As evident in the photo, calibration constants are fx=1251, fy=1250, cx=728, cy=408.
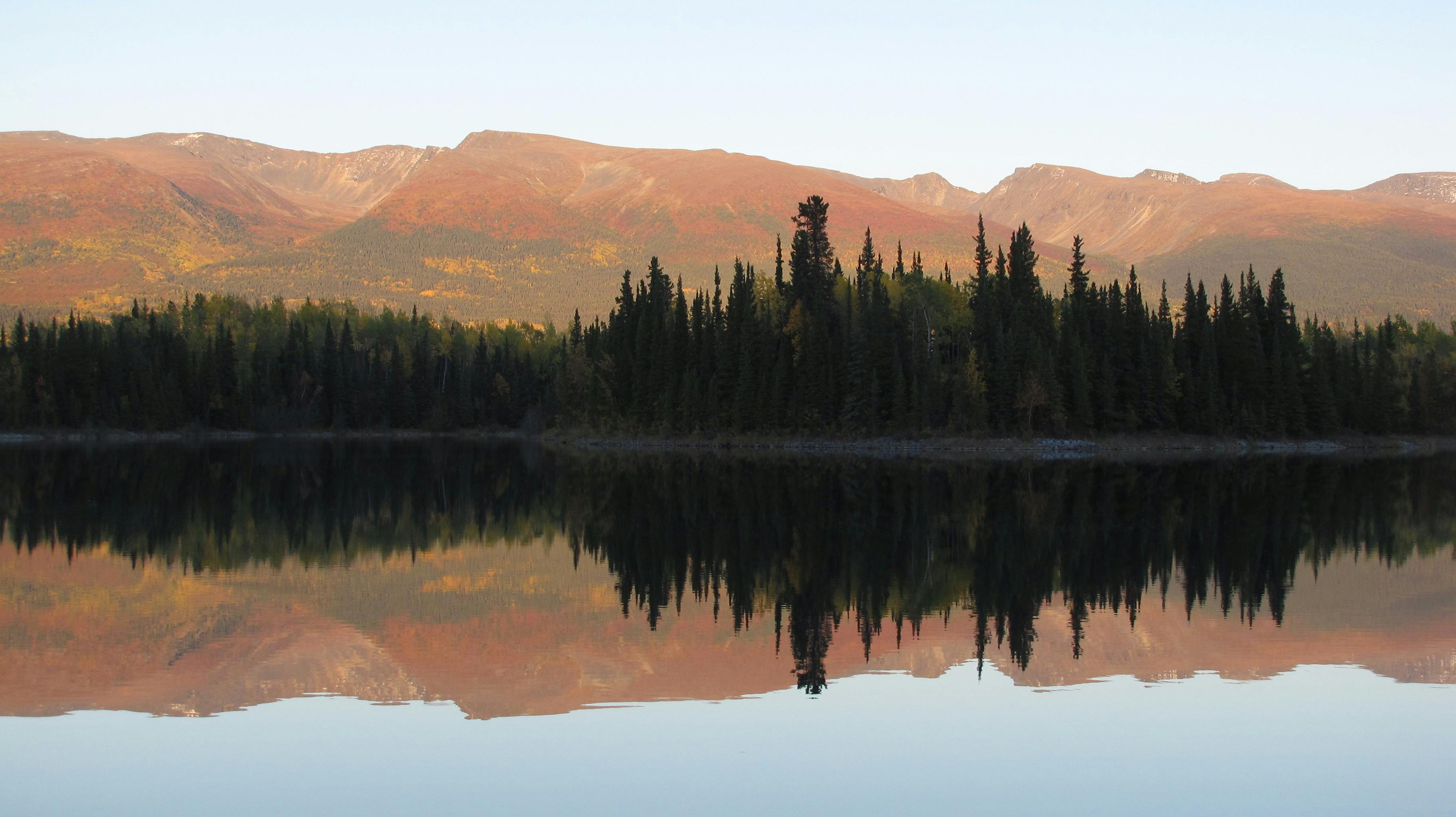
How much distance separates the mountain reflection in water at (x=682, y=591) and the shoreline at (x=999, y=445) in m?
45.3

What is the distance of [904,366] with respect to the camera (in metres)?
108

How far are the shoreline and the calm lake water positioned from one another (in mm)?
56041

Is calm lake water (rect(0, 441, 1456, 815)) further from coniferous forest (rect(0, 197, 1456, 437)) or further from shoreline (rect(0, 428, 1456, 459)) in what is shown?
coniferous forest (rect(0, 197, 1456, 437))

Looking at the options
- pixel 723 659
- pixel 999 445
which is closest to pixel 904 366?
pixel 999 445

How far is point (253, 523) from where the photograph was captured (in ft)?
139

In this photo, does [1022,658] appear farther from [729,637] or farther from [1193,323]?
[1193,323]

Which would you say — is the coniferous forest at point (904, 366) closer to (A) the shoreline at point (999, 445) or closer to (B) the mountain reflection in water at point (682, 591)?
(A) the shoreline at point (999, 445)

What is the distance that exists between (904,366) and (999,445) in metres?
10.9

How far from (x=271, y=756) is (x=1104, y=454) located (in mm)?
88070

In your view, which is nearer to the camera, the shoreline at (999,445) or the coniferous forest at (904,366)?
the shoreline at (999,445)

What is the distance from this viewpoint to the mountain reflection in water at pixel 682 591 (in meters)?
20.6

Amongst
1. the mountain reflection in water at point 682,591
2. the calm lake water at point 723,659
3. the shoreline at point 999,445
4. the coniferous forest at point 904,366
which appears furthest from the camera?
the coniferous forest at point 904,366

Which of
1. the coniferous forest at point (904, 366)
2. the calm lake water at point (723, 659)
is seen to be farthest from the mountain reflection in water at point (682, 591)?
the coniferous forest at point (904, 366)

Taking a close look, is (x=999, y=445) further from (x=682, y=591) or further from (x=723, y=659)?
(x=723, y=659)
